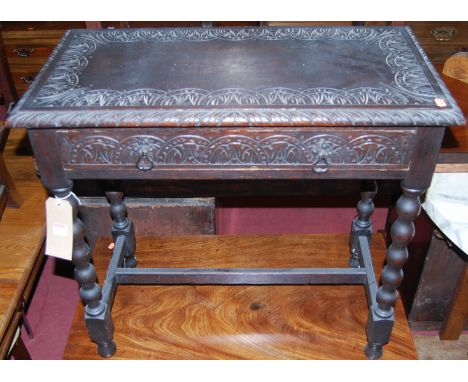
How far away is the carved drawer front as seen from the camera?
0.99m

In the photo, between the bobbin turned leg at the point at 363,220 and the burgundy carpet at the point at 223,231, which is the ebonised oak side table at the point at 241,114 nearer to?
the bobbin turned leg at the point at 363,220

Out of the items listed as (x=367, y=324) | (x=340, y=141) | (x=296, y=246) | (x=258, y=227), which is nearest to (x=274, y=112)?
(x=340, y=141)

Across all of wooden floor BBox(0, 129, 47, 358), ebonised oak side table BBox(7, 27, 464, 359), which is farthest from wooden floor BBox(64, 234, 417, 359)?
ebonised oak side table BBox(7, 27, 464, 359)

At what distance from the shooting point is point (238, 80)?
3.48 ft

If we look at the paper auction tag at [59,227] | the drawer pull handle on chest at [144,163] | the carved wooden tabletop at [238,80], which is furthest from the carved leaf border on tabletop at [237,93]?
the paper auction tag at [59,227]

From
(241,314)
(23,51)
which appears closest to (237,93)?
(241,314)

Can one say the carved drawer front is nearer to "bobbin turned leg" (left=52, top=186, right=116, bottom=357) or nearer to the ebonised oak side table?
the ebonised oak side table

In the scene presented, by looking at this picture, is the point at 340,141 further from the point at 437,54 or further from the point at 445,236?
the point at 437,54

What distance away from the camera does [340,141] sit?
3.28ft

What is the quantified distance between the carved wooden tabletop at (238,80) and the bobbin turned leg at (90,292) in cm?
22

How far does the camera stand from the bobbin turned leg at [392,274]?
3.57ft

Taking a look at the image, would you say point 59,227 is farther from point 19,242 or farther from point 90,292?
point 19,242

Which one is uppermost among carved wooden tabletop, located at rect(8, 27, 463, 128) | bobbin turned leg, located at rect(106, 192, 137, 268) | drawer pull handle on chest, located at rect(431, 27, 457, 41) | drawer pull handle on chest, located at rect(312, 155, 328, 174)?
carved wooden tabletop, located at rect(8, 27, 463, 128)

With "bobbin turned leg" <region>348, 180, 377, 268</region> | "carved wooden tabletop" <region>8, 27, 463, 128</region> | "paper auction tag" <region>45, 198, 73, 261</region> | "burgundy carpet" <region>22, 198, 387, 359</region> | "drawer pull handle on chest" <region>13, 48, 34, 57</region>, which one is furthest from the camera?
"drawer pull handle on chest" <region>13, 48, 34, 57</region>
